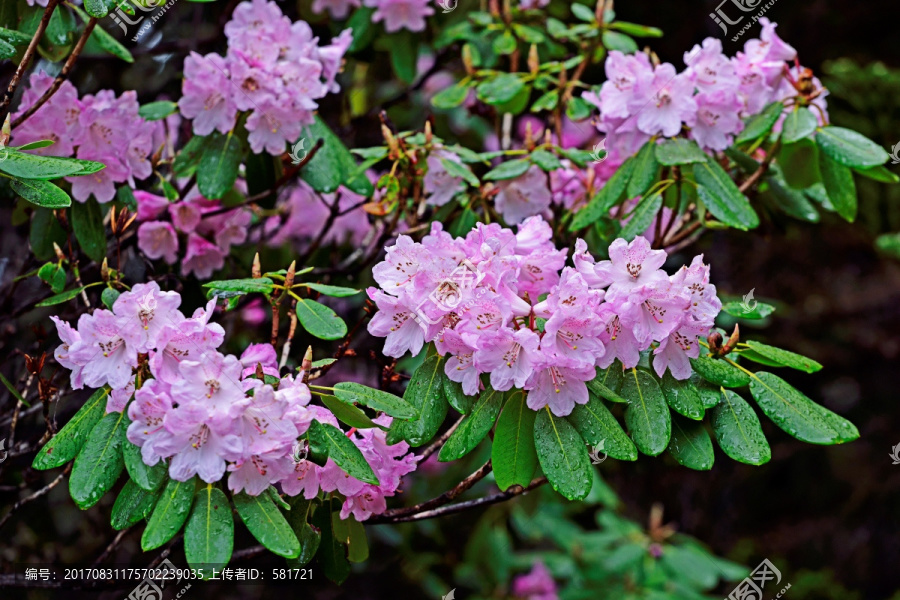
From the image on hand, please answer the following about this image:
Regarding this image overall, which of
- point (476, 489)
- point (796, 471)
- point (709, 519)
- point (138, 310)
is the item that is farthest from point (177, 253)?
point (796, 471)

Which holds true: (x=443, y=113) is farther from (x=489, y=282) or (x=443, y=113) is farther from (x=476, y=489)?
(x=489, y=282)

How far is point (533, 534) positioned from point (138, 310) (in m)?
2.30

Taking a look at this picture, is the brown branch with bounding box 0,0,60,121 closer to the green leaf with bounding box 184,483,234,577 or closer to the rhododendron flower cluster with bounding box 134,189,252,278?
the rhododendron flower cluster with bounding box 134,189,252,278

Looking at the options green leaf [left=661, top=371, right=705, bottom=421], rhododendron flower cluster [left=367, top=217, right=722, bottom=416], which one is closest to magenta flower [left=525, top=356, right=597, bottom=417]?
rhododendron flower cluster [left=367, top=217, right=722, bottom=416]

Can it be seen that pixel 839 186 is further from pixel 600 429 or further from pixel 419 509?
pixel 419 509

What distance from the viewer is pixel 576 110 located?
1.95 metres

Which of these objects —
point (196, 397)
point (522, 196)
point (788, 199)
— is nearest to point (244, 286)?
point (196, 397)

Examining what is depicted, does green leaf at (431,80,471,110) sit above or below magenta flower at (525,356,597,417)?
below

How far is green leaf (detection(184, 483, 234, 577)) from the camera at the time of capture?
1026mm

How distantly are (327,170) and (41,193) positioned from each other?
0.67 m

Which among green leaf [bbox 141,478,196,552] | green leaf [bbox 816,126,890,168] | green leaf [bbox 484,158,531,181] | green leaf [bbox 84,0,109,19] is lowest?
green leaf [bbox 141,478,196,552]

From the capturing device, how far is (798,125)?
1.60 metres

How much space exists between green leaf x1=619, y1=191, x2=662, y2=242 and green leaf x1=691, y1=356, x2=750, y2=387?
1.39 feet

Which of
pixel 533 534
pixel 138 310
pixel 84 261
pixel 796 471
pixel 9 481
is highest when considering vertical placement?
pixel 138 310
